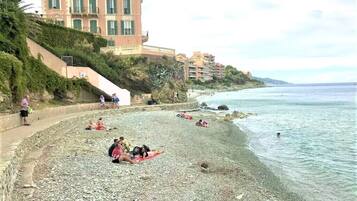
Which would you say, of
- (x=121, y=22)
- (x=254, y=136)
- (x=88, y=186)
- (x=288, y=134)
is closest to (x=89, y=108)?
(x=254, y=136)

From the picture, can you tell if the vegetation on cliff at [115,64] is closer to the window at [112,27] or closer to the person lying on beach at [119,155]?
the window at [112,27]

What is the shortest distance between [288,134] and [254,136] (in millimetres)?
3559

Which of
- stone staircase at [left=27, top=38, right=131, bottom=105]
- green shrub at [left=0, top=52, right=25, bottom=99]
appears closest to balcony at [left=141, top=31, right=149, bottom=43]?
stone staircase at [left=27, top=38, right=131, bottom=105]

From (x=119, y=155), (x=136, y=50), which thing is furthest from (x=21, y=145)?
(x=136, y=50)

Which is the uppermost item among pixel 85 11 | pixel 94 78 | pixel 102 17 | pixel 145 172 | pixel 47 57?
pixel 85 11

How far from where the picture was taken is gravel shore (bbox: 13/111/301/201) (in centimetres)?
1191

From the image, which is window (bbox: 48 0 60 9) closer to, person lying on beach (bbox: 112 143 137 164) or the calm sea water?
the calm sea water

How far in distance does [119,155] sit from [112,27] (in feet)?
131

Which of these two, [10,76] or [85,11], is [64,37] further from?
[10,76]

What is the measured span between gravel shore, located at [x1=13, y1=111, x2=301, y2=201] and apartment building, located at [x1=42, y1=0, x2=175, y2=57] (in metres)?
31.4

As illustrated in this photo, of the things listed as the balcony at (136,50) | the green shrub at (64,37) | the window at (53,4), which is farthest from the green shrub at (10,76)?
the window at (53,4)

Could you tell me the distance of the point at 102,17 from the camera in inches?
2153

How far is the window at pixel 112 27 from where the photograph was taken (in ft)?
178

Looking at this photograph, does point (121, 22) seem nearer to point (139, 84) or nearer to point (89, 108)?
point (139, 84)
